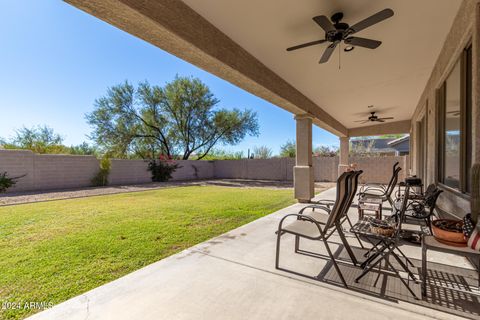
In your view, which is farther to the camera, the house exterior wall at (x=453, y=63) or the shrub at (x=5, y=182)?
the shrub at (x=5, y=182)

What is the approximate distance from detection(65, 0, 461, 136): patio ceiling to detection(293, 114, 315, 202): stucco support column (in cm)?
101

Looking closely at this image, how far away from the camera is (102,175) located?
11.7 m

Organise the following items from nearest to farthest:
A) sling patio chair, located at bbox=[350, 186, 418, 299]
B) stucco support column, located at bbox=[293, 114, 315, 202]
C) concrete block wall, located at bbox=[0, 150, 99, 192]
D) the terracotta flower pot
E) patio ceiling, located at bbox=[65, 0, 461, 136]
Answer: the terracotta flower pot → sling patio chair, located at bbox=[350, 186, 418, 299] → patio ceiling, located at bbox=[65, 0, 461, 136] → stucco support column, located at bbox=[293, 114, 315, 202] → concrete block wall, located at bbox=[0, 150, 99, 192]

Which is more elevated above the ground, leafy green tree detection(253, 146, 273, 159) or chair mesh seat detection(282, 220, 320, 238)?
leafy green tree detection(253, 146, 273, 159)

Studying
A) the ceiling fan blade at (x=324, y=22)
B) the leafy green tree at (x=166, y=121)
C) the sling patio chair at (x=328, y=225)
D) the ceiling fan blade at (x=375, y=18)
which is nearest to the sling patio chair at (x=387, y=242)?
the sling patio chair at (x=328, y=225)

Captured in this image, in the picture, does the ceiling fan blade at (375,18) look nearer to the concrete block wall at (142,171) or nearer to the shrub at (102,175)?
the shrub at (102,175)

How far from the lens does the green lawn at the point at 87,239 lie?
7.29 ft

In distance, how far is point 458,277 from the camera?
86.8 inches

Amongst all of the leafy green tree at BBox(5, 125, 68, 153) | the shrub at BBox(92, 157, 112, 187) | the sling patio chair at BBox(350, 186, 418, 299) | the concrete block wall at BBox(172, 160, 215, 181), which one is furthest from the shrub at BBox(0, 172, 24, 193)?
the sling patio chair at BBox(350, 186, 418, 299)

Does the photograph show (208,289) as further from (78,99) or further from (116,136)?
(78,99)

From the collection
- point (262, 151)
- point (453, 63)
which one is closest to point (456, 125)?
point (453, 63)

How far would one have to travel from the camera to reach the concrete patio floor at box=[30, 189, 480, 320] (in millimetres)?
1675

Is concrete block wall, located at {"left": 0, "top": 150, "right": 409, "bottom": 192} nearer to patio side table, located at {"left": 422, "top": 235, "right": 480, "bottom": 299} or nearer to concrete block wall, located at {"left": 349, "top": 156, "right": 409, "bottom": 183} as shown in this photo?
concrete block wall, located at {"left": 349, "top": 156, "right": 409, "bottom": 183}

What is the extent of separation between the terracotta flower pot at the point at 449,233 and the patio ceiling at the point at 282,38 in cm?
242
